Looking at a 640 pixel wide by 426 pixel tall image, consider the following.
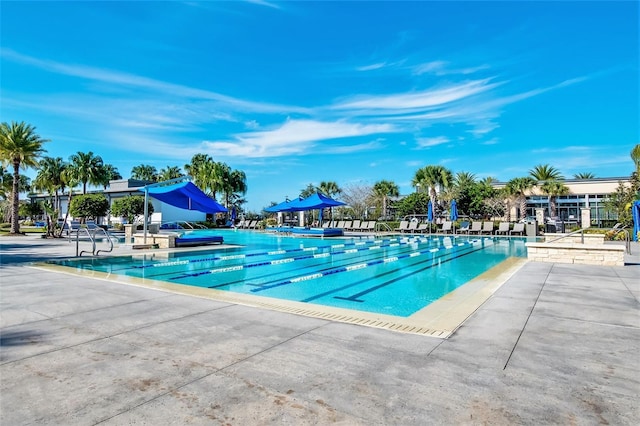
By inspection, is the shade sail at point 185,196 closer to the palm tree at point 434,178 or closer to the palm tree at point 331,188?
the palm tree at point 434,178

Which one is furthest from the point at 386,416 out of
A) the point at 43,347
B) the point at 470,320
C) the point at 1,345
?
the point at 1,345

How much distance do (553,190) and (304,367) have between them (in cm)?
4338

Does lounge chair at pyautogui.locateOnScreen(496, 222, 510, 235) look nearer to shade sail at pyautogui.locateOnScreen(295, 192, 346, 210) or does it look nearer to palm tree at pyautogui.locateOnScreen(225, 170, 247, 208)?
shade sail at pyautogui.locateOnScreen(295, 192, 346, 210)

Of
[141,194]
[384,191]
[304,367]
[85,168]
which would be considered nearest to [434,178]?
[384,191]

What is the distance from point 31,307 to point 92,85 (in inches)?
651

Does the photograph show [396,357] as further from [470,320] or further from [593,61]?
[593,61]

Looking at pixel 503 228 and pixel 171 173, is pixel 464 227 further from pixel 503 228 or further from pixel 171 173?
pixel 171 173

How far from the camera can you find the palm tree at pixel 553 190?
38062 millimetres

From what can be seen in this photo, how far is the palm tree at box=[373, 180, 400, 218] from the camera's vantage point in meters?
41.5

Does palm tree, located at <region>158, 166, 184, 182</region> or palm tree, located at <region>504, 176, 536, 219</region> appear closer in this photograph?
palm tree, located at <region>504, 176, 536, 219</region>

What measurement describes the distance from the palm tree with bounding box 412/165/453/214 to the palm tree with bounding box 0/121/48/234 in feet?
105

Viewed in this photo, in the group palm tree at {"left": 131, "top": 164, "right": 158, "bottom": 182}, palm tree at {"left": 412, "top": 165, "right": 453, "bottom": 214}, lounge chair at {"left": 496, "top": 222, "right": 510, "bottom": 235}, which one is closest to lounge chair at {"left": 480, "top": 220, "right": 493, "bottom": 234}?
lounge chair at {"left": 496, "top": 222, "right": 510, "bottom": 235}

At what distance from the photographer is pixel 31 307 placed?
4.70 meters

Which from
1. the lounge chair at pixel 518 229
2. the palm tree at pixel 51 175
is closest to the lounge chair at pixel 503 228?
the lounge chair at pixel 518 229
